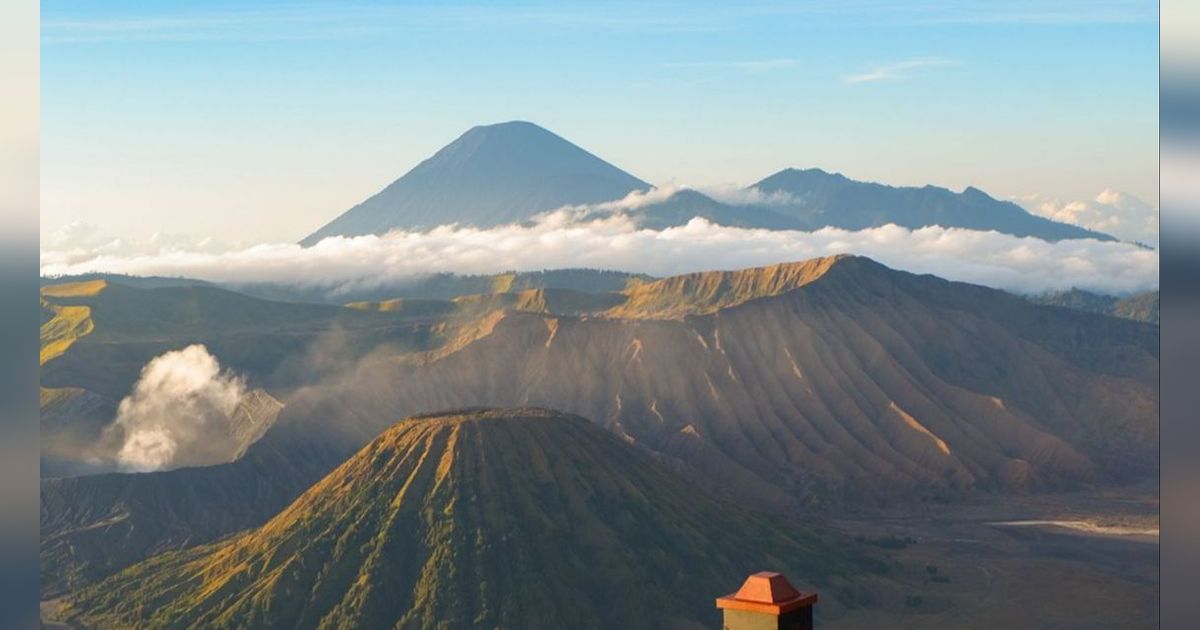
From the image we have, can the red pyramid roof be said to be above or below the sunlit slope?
above

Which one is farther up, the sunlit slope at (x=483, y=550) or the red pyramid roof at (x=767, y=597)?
the red pyramid roof at (x=767, y=597)

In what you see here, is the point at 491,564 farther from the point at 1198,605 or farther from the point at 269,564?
the point at 1198,605

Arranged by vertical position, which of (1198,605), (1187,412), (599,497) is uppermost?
(1187,412)

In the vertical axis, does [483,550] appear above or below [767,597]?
below

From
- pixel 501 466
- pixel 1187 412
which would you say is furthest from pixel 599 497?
pixel 1187 412

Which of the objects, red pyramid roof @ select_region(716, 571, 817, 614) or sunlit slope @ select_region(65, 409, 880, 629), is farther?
sunlit slope @ select_region(65, 409, 880, 629)

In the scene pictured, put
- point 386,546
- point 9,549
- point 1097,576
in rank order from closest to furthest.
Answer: point 9,549, point 386,546, point 1097,576

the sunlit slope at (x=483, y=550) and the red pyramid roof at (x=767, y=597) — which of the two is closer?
the red pyramid roof at (x=767, y=597)

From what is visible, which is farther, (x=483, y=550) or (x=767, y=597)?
(x=483, y=550)
